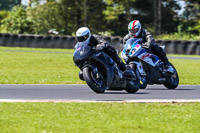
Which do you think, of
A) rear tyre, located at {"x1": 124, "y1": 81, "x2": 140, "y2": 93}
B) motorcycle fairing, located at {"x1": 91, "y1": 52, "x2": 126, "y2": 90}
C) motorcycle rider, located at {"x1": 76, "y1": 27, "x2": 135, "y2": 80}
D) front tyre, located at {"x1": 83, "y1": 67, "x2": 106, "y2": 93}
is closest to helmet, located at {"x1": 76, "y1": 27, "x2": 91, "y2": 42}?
motorcycle rider, located at {"x1": 76, "y1": 27, "x2": 135, "y2": 80}

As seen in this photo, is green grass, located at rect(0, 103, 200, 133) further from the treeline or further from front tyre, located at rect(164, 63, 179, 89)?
the treeline

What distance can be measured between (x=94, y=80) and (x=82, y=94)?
72 cm

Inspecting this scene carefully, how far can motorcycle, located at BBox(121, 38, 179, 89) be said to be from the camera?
41.0ft

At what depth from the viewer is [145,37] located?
13016mm

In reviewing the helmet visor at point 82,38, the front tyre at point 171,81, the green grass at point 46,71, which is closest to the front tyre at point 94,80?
the helmet visor at point 82,38

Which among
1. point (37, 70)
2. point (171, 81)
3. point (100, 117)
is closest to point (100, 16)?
point (37, 70)

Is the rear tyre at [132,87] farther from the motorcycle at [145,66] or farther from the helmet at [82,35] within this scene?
the helmet at [82,35]

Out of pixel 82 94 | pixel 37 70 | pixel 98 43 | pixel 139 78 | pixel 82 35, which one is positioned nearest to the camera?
pixel 82 35

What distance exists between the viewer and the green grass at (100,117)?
24.2 feet

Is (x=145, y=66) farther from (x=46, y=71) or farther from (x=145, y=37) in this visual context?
(x=46, y=71)

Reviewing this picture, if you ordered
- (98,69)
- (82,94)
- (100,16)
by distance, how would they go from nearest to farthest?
(98,69)
(82,94)
(100,16)

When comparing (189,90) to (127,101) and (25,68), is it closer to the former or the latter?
(127,101)

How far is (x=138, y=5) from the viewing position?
164 ft

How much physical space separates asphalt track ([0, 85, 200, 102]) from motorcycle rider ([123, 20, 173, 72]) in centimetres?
79
